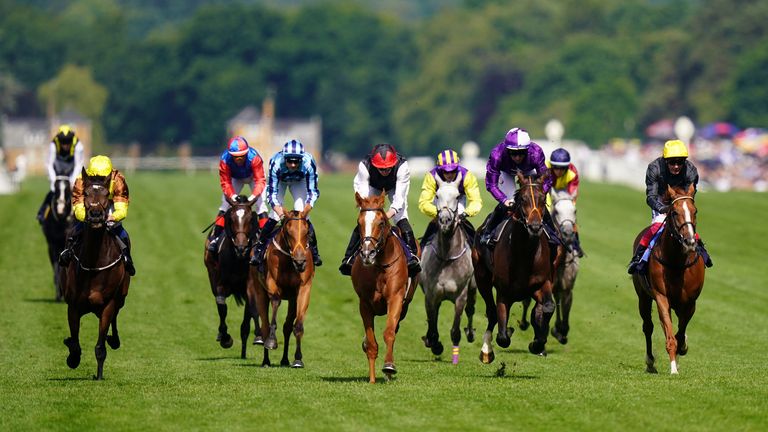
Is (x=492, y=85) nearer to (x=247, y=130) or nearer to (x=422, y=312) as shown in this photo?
(x=247, y=130)

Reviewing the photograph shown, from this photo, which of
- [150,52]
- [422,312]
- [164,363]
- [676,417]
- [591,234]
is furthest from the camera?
[150,52]

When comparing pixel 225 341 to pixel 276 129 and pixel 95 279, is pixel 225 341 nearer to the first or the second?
pixel 95 279

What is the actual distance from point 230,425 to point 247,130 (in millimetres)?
132956

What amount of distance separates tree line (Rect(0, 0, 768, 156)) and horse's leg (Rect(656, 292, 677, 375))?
103 m

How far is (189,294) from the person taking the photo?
1287 inches

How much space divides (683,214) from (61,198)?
12.9 m

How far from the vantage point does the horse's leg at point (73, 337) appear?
19594 mm

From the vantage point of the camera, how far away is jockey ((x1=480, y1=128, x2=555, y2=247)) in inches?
810

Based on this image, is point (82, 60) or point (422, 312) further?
point (82, 60)

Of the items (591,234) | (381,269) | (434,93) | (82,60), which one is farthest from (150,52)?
(381,269)

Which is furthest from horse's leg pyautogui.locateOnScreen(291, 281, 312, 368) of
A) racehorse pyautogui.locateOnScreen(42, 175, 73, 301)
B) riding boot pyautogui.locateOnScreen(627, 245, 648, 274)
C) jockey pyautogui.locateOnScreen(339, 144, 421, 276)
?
racehorse pyautogui.locateOnScreen(42, 175, 73, 301)

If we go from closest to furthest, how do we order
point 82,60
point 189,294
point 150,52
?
point 189,294, point 150,52, point 82,60

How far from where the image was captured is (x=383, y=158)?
20422mm

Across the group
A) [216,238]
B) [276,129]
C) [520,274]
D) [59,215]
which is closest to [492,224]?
[520,274]
